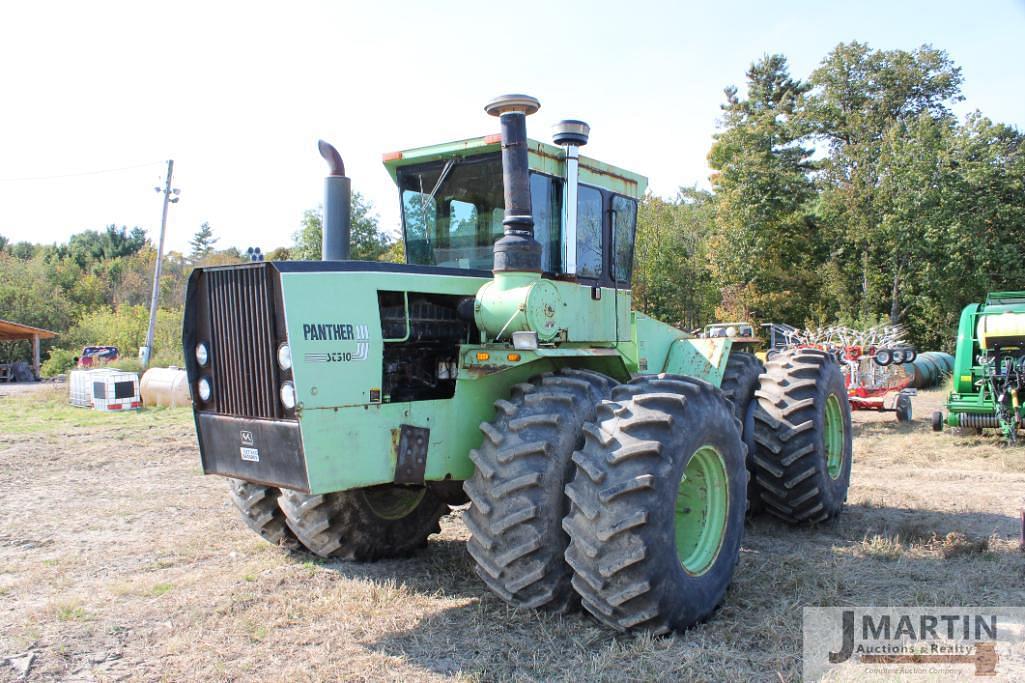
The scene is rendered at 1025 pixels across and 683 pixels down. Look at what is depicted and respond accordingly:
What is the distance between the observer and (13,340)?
39031 mm

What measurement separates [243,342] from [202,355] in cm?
51

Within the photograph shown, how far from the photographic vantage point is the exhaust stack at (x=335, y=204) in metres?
5.66

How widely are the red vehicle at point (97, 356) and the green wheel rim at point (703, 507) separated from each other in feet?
88.9

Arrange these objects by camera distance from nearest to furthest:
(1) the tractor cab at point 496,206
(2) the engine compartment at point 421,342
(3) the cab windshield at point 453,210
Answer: (2) the engine compartment at point 421,342 → (1) the tractor cab at point 496,206 → (3) the cab windshield at point 453,210

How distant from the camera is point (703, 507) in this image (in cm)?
527

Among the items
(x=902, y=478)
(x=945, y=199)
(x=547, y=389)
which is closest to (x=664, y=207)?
(x=945, y=199)

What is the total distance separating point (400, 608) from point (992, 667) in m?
3.41

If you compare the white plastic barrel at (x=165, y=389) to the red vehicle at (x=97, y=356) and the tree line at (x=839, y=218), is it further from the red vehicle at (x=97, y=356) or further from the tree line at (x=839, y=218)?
the red vehicle at (x=97, y=356)

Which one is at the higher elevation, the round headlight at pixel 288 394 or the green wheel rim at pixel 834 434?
the round headlight at pixel 288 394

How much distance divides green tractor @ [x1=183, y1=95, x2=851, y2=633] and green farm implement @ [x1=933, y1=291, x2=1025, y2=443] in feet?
28.4

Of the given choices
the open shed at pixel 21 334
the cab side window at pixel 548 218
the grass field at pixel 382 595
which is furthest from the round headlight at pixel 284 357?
the open shed at pixel 21 334

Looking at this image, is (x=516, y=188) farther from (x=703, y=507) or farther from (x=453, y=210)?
(x=703, y=507)

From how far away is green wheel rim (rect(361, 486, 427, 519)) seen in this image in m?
6.03

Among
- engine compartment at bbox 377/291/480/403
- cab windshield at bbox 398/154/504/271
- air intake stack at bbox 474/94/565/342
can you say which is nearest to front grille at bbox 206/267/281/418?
engine compartment at bbox 377/291/480/403
